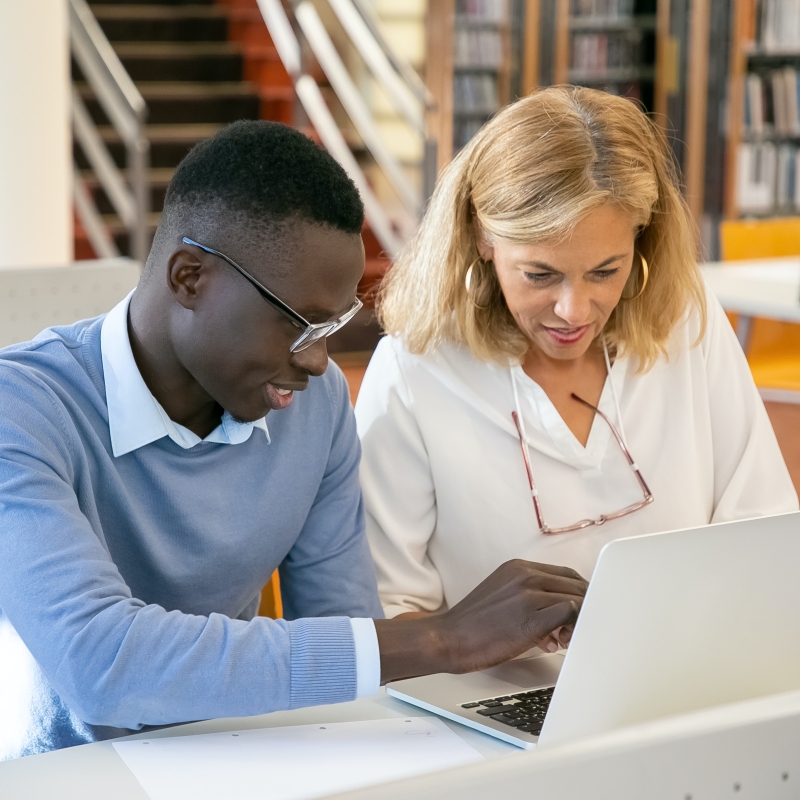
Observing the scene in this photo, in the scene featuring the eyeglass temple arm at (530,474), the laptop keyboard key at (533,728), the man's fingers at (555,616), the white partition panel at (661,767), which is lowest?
the laptop keyboard key at (533,728)

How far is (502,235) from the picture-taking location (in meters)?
1.52

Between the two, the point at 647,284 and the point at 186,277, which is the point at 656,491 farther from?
the point at 186,277

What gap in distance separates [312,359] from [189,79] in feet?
17.6

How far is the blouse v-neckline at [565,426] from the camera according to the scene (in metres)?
1.61

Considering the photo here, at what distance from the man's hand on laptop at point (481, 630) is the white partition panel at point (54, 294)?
1.31 metres

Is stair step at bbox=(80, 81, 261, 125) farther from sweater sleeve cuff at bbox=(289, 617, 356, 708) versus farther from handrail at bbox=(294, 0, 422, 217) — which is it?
sweater sleeve cuff at bbox=(289, 617, 356, 708)

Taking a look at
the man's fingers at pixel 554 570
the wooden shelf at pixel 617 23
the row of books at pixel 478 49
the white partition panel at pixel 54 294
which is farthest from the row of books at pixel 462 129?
the man's fingers at pixel 554 570

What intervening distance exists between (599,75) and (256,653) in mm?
6755

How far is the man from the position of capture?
3.26 ft

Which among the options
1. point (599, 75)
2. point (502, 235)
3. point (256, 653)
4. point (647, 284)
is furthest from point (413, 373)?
point (599, 75)

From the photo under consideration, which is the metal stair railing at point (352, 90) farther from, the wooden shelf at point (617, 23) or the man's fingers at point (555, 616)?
the man's fingers at point (555, 616)

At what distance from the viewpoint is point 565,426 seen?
161cm

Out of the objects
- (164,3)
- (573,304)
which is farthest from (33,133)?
(164,3)

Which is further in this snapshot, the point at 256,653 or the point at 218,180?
the point at 218,180
